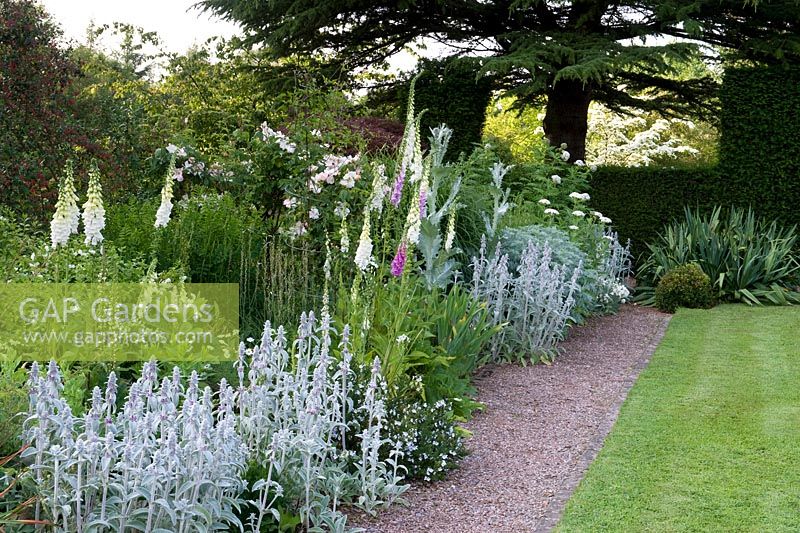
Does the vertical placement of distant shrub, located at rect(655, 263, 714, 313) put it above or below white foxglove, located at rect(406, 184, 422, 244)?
below

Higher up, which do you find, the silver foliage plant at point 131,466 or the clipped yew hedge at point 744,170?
the clipped yew hedge at point 744,170

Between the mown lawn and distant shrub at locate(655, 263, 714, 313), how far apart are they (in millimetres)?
2200

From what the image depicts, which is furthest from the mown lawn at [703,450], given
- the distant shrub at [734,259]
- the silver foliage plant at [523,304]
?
the distant shrub at [734,259]

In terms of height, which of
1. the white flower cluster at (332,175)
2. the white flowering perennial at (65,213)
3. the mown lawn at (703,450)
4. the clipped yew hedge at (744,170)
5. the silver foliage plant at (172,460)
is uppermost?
the clipped yew hedge at (744,170)

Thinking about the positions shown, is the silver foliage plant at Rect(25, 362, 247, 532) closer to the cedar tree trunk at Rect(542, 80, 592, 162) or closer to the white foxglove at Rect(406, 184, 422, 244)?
the white foxglove at Rect(406, 184, 422, 244)

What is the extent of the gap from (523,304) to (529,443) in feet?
7.77

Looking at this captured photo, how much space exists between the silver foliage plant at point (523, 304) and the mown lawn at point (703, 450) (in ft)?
2.90

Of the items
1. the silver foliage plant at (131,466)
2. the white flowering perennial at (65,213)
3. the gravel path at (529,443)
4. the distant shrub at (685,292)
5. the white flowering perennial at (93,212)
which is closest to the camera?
the silver foliage plant at (131,466)

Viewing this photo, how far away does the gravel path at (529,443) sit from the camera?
13.0 feet

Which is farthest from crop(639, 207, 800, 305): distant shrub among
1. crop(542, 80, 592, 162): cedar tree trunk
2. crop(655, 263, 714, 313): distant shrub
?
crop(542, 80, 592, 162): cedar tree trunk

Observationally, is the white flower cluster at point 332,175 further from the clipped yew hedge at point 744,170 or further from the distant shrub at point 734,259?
the clipped yew hedge at point 744,170

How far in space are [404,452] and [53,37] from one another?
7.23m

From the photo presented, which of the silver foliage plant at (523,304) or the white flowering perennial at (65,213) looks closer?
the white flowering perennial at (65,213)

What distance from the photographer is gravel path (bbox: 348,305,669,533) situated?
397cm
